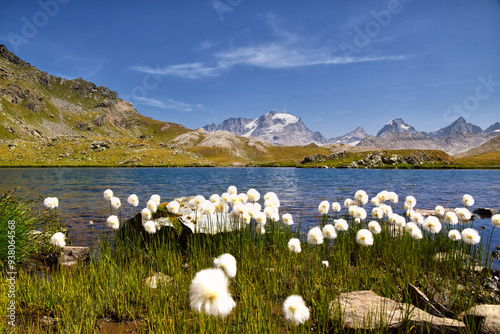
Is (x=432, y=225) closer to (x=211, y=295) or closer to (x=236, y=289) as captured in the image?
(x=236, y=289)

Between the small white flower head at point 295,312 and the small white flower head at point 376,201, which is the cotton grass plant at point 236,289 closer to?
the small white flower head at point 295,312

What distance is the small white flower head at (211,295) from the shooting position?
2.20m

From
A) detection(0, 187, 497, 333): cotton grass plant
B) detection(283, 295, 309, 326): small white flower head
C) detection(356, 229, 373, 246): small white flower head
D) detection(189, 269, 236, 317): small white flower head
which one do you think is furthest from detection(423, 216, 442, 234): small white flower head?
detection(189, 269, 236, 317): small white flower head

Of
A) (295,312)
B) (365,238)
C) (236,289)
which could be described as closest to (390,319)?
(365,238)

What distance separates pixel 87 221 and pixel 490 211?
2647cm

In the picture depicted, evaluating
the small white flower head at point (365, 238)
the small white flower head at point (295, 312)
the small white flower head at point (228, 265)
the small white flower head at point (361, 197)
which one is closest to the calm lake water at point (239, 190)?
the small white flower head at point (361, 197)

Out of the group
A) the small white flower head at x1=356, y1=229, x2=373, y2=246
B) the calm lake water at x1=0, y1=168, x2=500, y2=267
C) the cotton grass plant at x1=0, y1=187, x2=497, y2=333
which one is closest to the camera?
the cotton grass plant at x1=0, y1=187, x2=497, y2=333

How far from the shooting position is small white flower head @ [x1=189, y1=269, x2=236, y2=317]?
2.20m

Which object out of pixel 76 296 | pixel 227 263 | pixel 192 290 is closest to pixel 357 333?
pixel 227 263

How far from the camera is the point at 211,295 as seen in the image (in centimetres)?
222

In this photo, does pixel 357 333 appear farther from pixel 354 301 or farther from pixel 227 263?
pixel 227 263

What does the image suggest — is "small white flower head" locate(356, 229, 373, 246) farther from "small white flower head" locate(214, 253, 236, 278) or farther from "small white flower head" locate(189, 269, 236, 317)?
"small white flower head" locate(189, 269, 236, 317)

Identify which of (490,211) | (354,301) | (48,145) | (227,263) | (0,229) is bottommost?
(490,211)

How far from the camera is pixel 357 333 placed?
3.88 m
